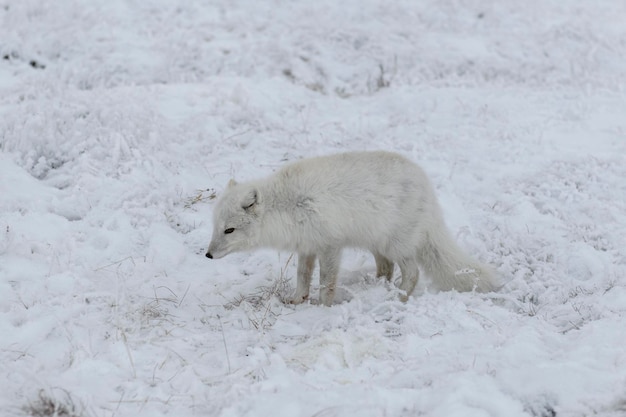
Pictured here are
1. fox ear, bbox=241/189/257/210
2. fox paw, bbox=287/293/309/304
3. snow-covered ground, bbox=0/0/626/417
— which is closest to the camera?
snow-covered ground, bbox=0/0/626/417

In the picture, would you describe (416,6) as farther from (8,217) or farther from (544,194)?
(8,217)

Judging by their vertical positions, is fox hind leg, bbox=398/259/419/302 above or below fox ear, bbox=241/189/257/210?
below

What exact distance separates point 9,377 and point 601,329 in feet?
15.3

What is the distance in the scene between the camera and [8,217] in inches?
270

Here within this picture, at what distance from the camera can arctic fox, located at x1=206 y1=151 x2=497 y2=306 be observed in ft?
20.9

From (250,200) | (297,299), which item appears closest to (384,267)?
(297,299)

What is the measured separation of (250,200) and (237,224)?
306 millimetres

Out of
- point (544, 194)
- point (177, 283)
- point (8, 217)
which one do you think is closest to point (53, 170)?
point (8, 217)

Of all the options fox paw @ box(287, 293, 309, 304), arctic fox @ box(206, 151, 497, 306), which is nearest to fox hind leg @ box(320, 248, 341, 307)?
arctic fox @ box(206, 151, 497, 306)

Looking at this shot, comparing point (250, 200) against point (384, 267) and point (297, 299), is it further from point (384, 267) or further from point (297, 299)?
point (384, 267)

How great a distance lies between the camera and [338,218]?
249 inches

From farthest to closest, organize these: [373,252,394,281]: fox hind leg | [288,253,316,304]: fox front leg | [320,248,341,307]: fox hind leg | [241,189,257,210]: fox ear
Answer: [373,252,394,281]: fox hind leg → [288,253,316,304]: fox front leg → [320,248,341,307]: fox hind leg → [241,189,257,210]: fox ear

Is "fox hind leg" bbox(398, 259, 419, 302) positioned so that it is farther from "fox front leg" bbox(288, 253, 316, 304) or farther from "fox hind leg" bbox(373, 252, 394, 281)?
"fox front leg" bbox(288, 253, 316, 304)

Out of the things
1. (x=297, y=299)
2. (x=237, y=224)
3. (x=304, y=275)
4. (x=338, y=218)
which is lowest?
(x=297, y=299)
